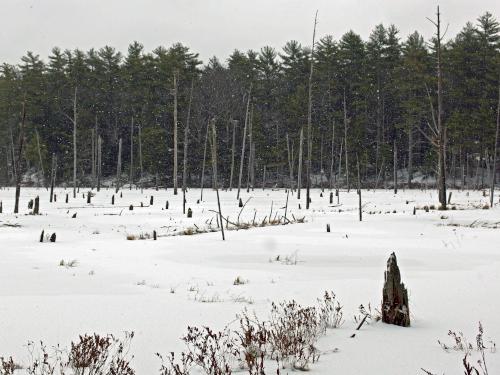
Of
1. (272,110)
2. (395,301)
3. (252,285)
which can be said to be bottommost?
(252,285)

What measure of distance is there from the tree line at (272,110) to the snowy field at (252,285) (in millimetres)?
→ 27332

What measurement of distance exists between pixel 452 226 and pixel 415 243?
4708 millimetres

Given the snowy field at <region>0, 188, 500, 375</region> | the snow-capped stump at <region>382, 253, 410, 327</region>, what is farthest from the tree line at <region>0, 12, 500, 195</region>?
the snow-capped stump at <region>382, 253, 410, 327</region>

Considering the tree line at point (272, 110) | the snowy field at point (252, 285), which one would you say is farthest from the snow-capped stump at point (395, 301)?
the tree line at point (272, 110)

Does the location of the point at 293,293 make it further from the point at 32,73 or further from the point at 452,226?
the point at 32,73

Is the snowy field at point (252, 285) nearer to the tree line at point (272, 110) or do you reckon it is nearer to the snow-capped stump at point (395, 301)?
the snow-capped stump at point (395, 301)

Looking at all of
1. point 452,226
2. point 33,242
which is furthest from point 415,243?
point 33,242

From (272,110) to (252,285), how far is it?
44188 mm

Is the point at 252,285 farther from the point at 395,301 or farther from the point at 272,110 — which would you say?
the point at 272,110

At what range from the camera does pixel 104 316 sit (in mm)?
4805

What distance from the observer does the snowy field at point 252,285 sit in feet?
12.9

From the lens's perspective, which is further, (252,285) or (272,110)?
(272,110)

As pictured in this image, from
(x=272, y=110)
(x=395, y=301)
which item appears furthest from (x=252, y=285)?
(x=272, y=110)

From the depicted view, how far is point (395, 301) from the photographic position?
457 cm
